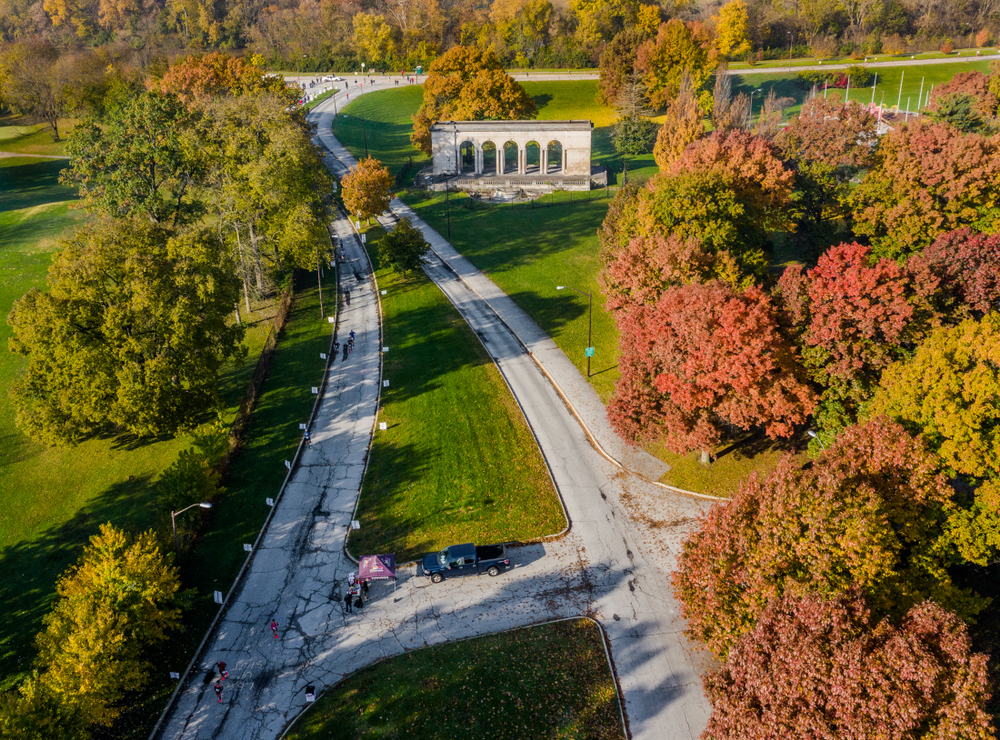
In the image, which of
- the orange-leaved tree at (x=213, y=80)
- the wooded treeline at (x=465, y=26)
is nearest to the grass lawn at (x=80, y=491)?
the orange-leaved tree at (x=213, y=80)

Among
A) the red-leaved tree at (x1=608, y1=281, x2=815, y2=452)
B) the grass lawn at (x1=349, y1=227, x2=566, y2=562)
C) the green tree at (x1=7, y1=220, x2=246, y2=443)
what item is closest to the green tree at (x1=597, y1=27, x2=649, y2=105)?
the grass lawn at (x1=349, y1=227, x2=566, y2=562)

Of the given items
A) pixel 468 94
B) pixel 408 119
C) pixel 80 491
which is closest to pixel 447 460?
pixel 80 491

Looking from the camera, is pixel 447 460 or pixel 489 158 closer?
pixel 447 460

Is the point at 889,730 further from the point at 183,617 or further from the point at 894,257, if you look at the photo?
the point at 894,257

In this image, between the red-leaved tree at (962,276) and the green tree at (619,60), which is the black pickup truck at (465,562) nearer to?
the red-leaved tree at (962,276)

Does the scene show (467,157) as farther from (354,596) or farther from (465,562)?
(354,596)

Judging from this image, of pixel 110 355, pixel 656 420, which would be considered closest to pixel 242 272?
pixel 110 355
